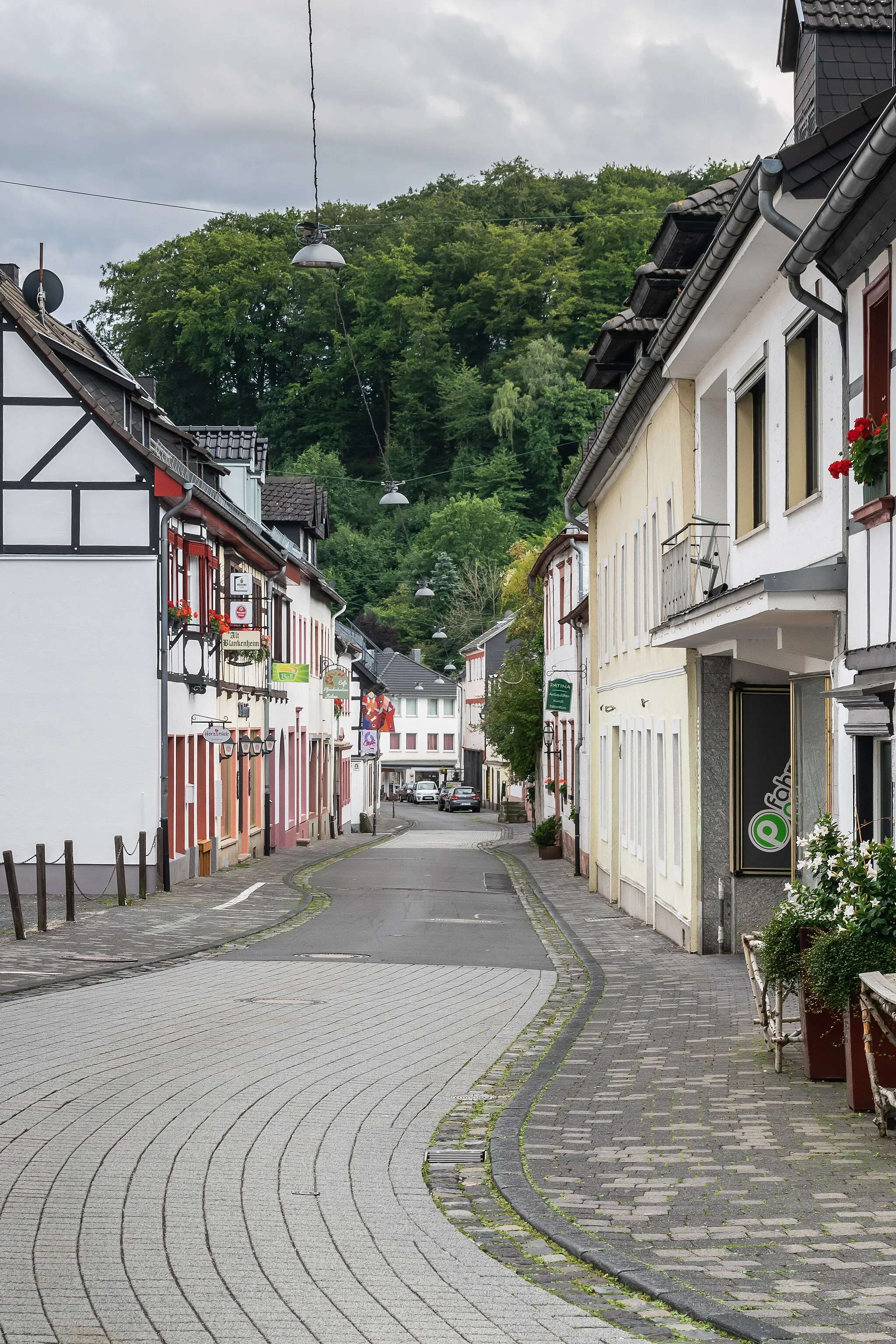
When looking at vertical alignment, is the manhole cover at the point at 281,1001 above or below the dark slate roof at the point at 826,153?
below

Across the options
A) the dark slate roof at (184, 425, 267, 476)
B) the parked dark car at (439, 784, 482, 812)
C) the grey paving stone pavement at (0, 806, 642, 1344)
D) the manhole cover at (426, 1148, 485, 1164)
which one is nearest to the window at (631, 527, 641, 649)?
the grey paving stone pavement at (0, 806, 642, 1344)

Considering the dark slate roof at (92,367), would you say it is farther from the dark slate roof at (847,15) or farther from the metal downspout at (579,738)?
the dark slate roof at (847,15)

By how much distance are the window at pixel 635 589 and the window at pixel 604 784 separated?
401cm

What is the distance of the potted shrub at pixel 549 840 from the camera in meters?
38.3

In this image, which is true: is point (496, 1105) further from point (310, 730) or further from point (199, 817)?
point (310, 730)

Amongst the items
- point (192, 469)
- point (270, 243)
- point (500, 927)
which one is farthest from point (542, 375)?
point (500, 927)

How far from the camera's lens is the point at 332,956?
17.4 metres

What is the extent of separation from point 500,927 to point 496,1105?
11902 mm

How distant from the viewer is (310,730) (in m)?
48.1

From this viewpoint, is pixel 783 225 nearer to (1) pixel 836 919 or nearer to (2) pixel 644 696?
(1) pixel 836 919

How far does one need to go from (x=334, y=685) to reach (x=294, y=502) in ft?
22.3

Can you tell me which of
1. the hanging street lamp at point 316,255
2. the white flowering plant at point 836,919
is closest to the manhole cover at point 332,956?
the white flowering plant at point 836,919

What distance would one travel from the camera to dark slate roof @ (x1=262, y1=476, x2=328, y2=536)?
144 feet

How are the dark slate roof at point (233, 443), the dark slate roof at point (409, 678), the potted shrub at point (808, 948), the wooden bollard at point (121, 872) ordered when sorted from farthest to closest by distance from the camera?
1. the dark slate roof at point (409, 678)
2. the dark slate roof at point (233, 443)
3. the wooden bollard at point (121, 872)
4. the potted shrub at point (808, 948)
